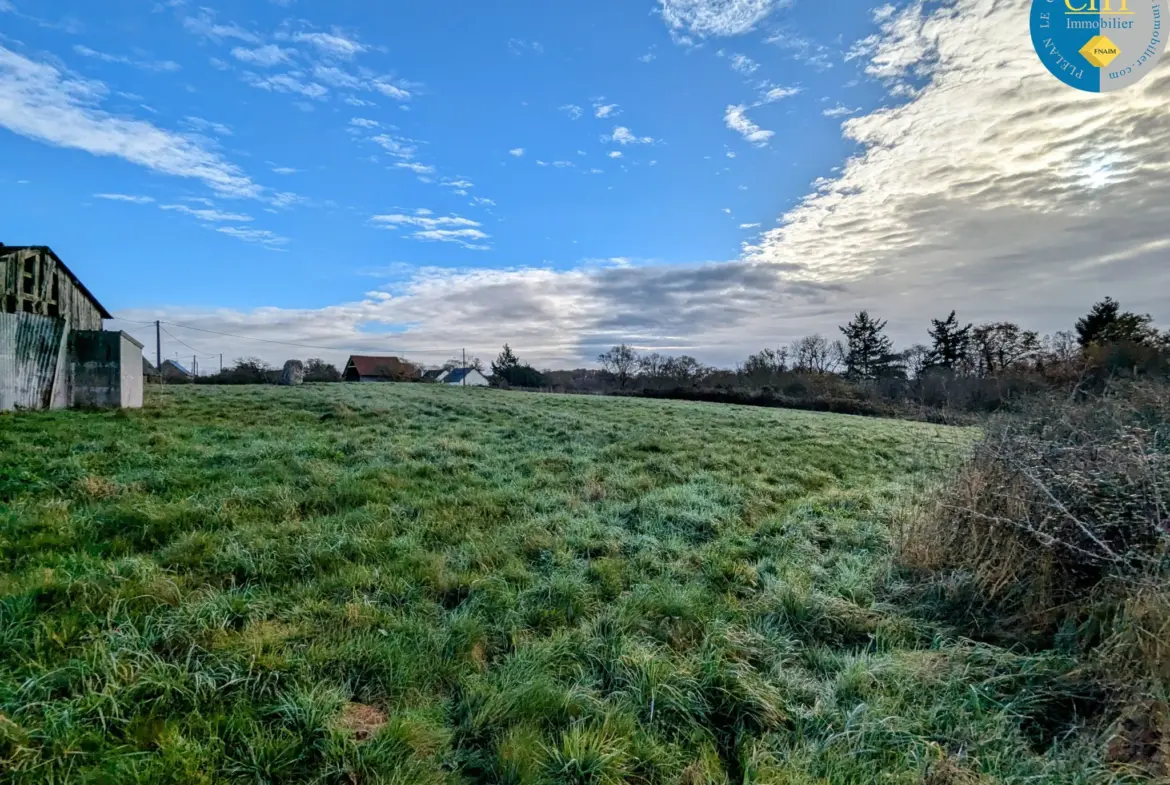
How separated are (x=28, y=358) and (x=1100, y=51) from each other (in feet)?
68.0

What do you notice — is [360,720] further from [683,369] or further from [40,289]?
[683,369]

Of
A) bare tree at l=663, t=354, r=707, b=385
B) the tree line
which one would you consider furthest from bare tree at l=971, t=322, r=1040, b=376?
bare tree at l=663, t=354, r=707, b=385

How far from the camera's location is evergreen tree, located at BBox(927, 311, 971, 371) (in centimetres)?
4078

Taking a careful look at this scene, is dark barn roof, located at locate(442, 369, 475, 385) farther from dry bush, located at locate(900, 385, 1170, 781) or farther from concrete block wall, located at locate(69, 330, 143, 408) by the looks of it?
dry bush, located at locate(900, 385, 1170, 781)

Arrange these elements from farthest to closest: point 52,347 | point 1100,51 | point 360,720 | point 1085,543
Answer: point 52,347
point 1100,51
point 1085,543
point 360,720

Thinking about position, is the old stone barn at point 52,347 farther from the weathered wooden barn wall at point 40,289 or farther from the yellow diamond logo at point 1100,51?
the yellow diamond logo at point 1100,51

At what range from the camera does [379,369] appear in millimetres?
57688

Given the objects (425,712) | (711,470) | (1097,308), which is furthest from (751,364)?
(425,712)

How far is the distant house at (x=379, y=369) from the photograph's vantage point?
56.9 metres

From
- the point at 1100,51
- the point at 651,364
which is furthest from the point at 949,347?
the point at 1100,51

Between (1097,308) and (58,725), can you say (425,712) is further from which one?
(1097,308)

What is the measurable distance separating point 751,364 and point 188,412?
41.4 metres

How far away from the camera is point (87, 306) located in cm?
1444

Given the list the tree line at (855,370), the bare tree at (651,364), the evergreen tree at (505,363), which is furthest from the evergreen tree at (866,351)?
the evergreen tree at (505,363)
